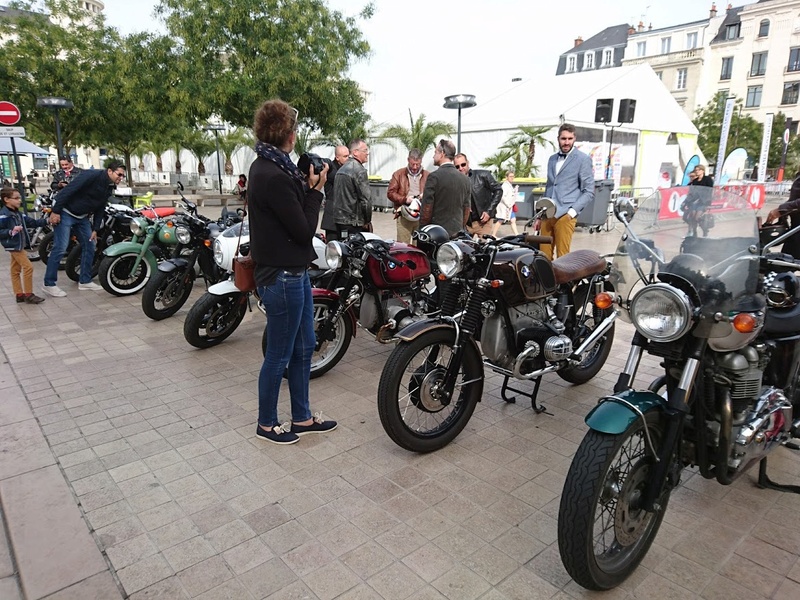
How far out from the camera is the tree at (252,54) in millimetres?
13211

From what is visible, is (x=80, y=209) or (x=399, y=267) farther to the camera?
(x=80, y=209)

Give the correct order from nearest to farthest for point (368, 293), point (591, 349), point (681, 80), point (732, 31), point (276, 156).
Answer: point (276, 156) < point (591, 349) < point (368, 293) < point (732, 31) < point (681, 80)

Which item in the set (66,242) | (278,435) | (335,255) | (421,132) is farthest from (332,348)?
(421,132)

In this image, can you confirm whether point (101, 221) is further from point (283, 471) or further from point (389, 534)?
point (389, 534)

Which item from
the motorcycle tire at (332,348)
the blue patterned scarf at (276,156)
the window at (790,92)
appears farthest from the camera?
the window at (790,92)

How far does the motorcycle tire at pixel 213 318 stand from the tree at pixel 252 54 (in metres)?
8.91

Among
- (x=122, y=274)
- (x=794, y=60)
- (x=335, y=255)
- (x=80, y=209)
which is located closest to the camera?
(x=335, y=255)

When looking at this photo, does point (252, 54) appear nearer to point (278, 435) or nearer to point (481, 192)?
point (481, 192)

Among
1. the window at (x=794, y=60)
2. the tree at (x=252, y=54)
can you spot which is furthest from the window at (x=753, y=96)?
the tree at (x=252, y=54)

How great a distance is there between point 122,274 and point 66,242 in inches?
30.5

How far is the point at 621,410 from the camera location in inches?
88.4

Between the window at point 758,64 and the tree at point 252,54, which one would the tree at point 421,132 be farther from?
the window at point 758,64

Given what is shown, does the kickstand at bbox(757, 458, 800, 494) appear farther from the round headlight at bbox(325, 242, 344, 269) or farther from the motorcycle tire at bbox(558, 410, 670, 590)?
the round headlight at bbox(325, 242, 344, 269)

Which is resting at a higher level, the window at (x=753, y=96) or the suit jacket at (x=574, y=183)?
the window at (x=753, y=96)
